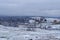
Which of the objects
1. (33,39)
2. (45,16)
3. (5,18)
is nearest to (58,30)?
(45,16)

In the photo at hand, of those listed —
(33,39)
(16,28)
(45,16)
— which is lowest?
(33,39)

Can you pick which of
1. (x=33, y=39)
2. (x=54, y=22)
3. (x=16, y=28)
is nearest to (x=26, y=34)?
(x=33, y=39)

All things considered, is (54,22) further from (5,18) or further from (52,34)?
(5,18)

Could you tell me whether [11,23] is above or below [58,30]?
above

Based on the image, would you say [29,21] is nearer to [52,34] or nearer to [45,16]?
[45,16]

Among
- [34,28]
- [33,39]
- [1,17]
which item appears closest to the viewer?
[33,39]

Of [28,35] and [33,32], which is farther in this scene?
[33,32]

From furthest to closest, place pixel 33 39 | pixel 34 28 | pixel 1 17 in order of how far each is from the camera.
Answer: pixel 34 28 < pixel 1 17 < pixel 33 39

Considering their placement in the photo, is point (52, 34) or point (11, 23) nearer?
point (52, 34)
